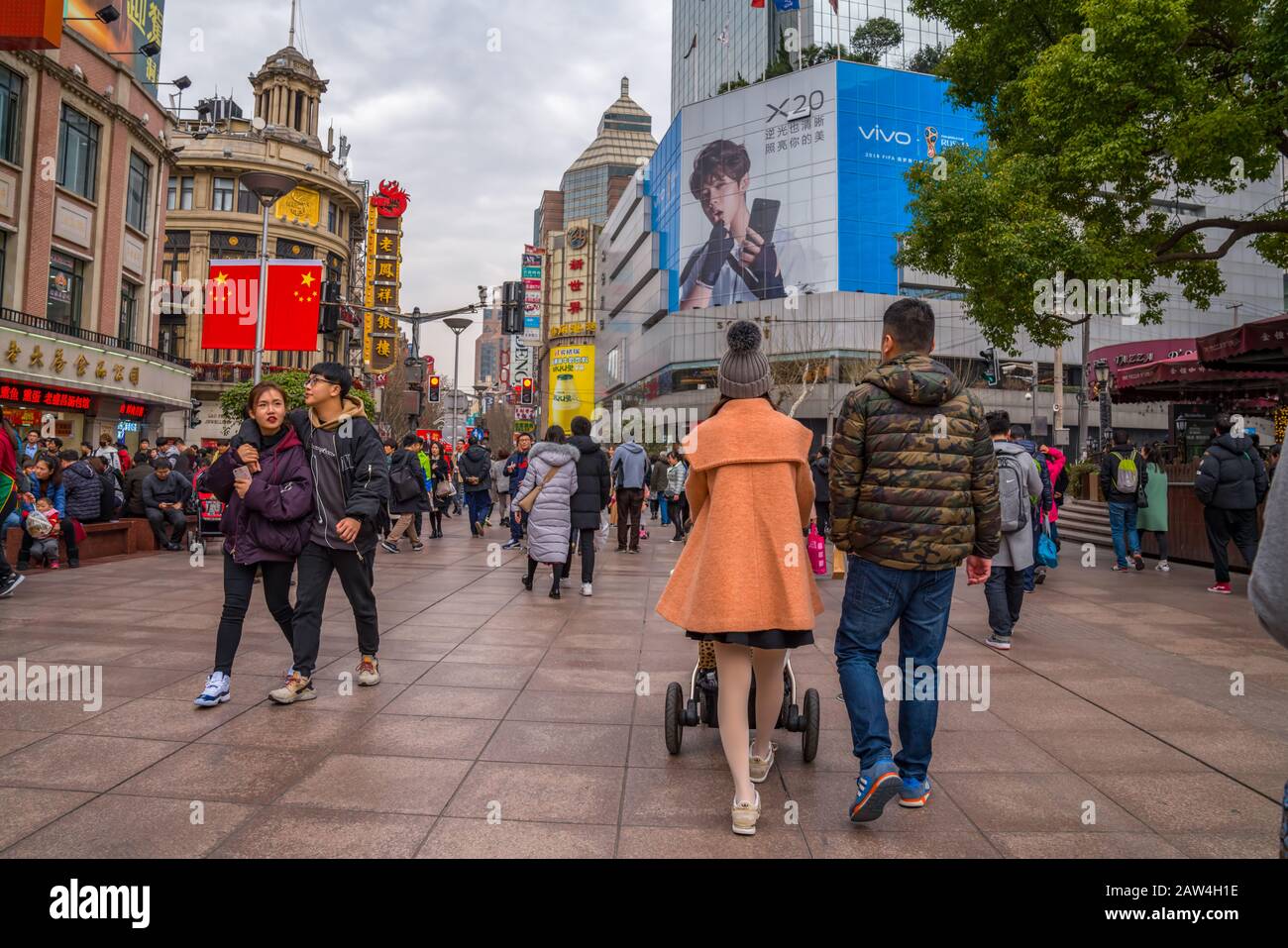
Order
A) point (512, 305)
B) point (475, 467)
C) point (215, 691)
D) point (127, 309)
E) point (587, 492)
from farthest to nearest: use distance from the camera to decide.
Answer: point (127, 309) < point (512, 305) < point (475, 467) < point (587, 492) < point (215, 691)

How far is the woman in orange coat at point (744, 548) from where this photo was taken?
333cm

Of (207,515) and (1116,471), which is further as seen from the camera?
(207,515)

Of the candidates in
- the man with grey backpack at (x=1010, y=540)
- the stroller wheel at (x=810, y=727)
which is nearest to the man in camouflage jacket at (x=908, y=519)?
the stroller wheel at (x=810, y=727)

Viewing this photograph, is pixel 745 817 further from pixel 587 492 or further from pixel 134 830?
pixel 587 492

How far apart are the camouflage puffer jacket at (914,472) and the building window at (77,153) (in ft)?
90.0

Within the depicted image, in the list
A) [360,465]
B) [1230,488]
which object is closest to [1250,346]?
[1230,488]

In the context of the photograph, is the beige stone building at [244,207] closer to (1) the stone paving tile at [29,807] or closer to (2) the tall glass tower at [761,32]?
(2) the tall glass tower at [761,32]

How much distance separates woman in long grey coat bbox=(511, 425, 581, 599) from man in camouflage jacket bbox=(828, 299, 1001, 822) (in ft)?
19.5

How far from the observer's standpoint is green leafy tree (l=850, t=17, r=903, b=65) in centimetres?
6050

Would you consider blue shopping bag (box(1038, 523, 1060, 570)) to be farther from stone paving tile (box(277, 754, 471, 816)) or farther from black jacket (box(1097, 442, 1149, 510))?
stone paving tile (box(277, 754, 471, 816))

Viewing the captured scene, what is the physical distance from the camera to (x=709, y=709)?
4.23 meters

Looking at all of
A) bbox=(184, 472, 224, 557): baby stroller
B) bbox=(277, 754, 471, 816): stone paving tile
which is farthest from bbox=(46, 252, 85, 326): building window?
bbox=(277, 754, 471, 816): stone paving tile

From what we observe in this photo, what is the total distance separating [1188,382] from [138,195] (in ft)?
101
